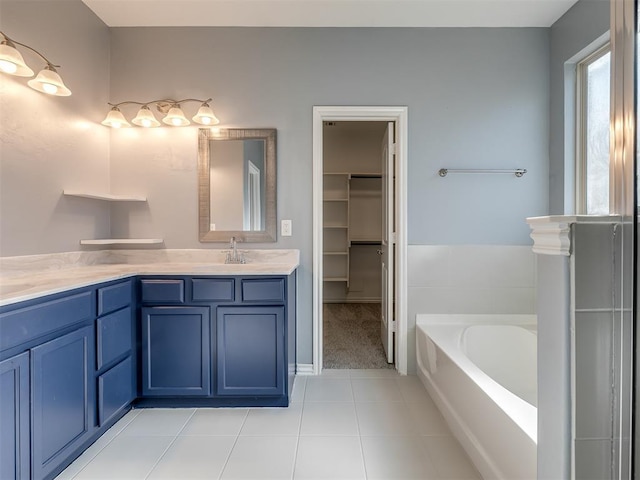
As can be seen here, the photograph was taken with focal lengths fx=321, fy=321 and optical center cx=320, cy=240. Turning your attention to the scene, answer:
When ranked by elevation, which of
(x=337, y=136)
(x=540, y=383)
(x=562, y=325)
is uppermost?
(x=337, y=136)

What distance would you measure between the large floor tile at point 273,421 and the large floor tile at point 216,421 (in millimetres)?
50

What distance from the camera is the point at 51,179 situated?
200 centimetres

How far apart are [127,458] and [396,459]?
1315mm

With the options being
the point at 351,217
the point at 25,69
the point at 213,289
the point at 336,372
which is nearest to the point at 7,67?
the point at 25,69

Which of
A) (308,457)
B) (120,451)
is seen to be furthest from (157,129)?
(308,457)

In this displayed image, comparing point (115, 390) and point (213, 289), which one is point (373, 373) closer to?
point (213, 289)

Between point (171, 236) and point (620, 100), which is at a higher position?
point (620, 100)

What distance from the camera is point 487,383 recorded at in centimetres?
153

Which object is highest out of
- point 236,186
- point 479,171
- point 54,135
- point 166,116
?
point 166,116

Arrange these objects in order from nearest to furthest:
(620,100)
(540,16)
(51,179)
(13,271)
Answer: (620,100) < (13,271) < (51,179) < (540,16)

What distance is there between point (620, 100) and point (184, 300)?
2.13 metres

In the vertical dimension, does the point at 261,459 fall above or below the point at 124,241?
below

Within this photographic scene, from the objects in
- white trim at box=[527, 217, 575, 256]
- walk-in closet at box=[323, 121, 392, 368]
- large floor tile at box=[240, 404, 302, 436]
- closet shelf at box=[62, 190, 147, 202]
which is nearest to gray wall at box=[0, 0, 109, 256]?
closet shelf at box=[62, 190, 147, 202]

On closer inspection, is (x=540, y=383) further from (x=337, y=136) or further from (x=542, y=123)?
(x=337, y=136)
